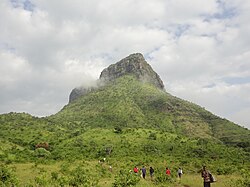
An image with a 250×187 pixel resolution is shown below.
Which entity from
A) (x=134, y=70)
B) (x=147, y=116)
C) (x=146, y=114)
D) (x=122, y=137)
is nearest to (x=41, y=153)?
(x=122, y=137)

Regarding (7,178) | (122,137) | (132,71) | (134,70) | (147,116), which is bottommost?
(7,178)

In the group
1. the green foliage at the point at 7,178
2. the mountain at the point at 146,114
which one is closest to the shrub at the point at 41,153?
the green foliage at the point at 7,178

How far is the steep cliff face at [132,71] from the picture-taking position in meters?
169

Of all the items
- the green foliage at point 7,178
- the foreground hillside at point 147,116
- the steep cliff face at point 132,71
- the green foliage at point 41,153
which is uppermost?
the steep cliff face at point 132,71

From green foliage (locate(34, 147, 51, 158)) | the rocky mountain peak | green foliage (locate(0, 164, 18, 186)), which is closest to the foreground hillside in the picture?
the rocky mountain peak

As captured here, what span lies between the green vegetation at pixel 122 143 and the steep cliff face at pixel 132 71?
11.5 metres

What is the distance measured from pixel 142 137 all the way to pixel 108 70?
373ft

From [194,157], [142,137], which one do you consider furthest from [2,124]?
[194,157]

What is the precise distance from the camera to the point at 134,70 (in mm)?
170000

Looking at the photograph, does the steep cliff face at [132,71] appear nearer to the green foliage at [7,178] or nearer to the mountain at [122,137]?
the mountain at [122,137]

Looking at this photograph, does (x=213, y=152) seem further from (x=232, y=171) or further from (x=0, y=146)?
(x=0, y=146)

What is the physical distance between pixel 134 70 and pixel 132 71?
4.19 feet

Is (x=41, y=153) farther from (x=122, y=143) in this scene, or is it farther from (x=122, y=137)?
(x=122, y=137)

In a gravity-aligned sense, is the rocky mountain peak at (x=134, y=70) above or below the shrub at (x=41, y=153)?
above
